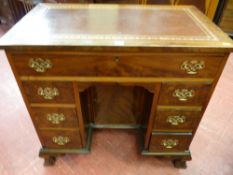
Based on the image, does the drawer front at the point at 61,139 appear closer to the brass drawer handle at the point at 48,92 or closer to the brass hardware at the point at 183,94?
the brass drawer handle at the point at 48,92

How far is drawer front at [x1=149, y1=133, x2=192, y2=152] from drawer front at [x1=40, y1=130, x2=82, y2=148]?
0.46 m

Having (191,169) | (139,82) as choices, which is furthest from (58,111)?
(191,169)

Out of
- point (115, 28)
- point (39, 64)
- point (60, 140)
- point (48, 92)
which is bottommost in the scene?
point (60, 140)

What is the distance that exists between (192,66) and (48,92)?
2.24 feet

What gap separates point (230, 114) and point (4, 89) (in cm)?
215

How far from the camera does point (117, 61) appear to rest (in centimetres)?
78

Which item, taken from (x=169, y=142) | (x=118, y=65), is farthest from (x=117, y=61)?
(x=169, y=142)

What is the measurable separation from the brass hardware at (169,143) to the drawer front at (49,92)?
1.98ft

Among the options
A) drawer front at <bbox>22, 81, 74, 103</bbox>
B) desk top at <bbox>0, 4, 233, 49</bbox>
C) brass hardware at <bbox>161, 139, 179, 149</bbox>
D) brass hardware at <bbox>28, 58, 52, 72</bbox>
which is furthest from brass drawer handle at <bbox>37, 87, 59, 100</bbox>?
brass hardware at <bbox>161, 139, 179, 149</bbox>

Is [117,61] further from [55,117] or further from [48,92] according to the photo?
[55,117]

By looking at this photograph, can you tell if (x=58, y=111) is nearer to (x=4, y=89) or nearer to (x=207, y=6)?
(x=4, y=89)

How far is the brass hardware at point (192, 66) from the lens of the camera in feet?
2.56

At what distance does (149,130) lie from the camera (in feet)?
3.46

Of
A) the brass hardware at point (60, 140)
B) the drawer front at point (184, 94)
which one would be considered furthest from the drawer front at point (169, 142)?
the brass hardware at point (60, 140)
